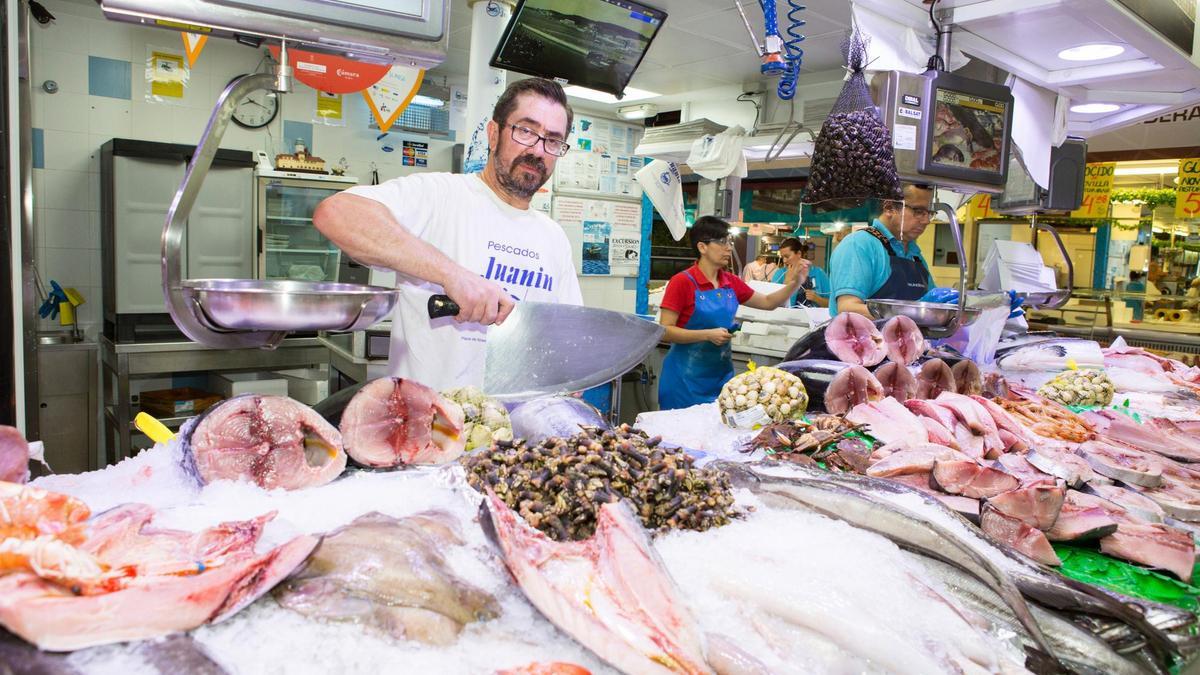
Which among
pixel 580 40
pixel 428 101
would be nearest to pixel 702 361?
pixel 580 40

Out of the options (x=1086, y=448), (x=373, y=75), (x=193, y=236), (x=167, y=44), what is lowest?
(x=1086, y=448)

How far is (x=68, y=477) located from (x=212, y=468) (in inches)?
12.4

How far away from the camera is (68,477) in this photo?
1420mm

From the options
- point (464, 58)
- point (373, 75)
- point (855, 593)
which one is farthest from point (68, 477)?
point (464, 58)

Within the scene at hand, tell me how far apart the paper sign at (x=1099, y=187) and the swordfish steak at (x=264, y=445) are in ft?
38.8

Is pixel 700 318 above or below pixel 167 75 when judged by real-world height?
below

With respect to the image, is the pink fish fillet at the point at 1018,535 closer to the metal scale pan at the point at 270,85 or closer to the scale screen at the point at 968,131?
the metal scale pan at the point at 270,85

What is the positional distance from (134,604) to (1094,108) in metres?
6.84

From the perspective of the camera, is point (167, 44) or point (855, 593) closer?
point (855, 593)

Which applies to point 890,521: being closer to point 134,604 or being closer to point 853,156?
point 134,604

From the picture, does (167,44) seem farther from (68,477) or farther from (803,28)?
(68,477)

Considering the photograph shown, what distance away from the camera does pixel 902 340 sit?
132 inches

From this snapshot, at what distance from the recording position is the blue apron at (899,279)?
477cm

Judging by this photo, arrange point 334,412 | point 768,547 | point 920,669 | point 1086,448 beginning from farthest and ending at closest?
point 1086,448, point 334,412, point 768,547, point 920,669
